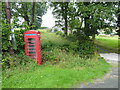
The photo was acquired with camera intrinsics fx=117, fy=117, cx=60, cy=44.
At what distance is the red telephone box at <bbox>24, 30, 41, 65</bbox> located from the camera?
5676 mm

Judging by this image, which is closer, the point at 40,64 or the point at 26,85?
the point at 26,85

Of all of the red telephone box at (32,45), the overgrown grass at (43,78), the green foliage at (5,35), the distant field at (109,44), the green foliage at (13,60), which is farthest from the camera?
the distant field at (109,44)

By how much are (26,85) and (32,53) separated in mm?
2388

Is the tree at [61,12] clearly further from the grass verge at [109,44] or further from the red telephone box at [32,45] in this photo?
the grass verge at [109,44]

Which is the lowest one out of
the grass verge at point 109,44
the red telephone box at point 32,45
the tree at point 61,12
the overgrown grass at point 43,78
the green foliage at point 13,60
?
the overgrown grass at point 43,78

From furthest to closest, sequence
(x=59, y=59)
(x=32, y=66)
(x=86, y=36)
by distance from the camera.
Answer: (x=86, y=36) < (x=59, y=59) < (x=32, y=66)

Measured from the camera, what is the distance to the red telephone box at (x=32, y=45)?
18.6 ft

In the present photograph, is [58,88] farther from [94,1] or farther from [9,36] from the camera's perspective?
[94,1]

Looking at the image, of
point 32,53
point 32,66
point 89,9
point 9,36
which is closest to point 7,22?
point 9,36

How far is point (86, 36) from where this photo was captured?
877cm

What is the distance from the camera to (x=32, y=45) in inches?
238

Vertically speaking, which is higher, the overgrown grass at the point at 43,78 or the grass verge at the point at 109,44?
the grass verge at the point at 109,44

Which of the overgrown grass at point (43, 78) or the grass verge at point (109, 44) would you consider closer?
the overgrown grass at point (43, 78)

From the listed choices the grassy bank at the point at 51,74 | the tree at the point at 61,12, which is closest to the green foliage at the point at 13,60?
the grassy bank at the point at 51,74
